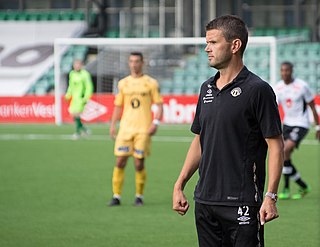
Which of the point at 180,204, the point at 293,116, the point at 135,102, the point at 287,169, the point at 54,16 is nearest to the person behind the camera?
the point at 180,204

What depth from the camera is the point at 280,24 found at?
39.2 m

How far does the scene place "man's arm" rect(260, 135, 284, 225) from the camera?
18.4ft

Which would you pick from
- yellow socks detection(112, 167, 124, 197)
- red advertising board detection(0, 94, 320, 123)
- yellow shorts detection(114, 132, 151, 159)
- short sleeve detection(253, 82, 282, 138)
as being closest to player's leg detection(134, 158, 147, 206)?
yellow shorts detection(114, 132, 151, 159)

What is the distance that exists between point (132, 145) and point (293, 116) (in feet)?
8.67

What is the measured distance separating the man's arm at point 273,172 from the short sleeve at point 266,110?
6 centimetres

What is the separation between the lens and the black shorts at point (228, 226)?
18.8ft

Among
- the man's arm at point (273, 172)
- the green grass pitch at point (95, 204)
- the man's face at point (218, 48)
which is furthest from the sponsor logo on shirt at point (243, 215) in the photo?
the green grass pitch at point (95, 204)

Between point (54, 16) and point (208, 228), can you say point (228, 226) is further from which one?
point (54, 16)

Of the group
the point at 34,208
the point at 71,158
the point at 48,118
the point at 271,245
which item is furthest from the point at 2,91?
the point at 271,245

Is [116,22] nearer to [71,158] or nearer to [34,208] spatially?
[71,158]

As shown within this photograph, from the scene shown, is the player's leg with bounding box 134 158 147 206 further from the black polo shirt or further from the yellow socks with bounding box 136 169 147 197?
the black polo shirt

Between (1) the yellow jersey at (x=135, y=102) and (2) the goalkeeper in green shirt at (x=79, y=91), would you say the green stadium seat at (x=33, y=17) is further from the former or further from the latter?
(1) the yellow jersey at (x=135, y=102)

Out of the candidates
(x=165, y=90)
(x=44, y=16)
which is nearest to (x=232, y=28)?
(x=165, y=90)

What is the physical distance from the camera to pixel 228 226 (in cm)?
577
